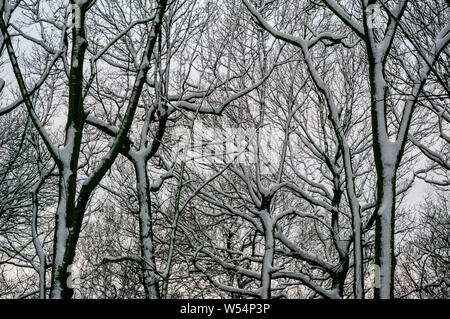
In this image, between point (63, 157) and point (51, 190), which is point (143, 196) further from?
point (51, 190)

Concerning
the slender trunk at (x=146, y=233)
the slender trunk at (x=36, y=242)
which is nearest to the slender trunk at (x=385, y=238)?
the slender trunk at (x=146, y=233)

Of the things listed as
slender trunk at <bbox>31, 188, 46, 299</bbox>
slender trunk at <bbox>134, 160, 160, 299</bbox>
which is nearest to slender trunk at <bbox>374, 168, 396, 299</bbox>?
slender trunk at <bbox>134, 160, 160, 299</bbox>

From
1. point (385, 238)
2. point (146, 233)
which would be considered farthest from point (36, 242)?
point (385, 238)

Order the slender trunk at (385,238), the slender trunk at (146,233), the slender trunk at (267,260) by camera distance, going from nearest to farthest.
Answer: the slender trunk at (385,238), the slender trunk at (146,233), the slender trunk at (267,260)

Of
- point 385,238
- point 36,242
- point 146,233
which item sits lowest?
point 385,238

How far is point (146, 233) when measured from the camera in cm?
755

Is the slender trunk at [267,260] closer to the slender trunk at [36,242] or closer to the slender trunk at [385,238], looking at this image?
the slender trunk at [36,242]

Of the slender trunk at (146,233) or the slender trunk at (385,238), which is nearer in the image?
the slender trunk at (385,238)

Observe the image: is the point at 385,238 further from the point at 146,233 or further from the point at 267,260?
the point at 146,233

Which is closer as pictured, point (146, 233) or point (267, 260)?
point (146, 233)

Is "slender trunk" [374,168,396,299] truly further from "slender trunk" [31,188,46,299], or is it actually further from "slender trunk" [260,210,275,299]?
"slender trunk" [31,188,46,299]

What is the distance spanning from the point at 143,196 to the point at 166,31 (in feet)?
10.9

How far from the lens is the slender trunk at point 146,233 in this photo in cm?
707

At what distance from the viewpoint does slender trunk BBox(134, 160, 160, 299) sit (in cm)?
707
